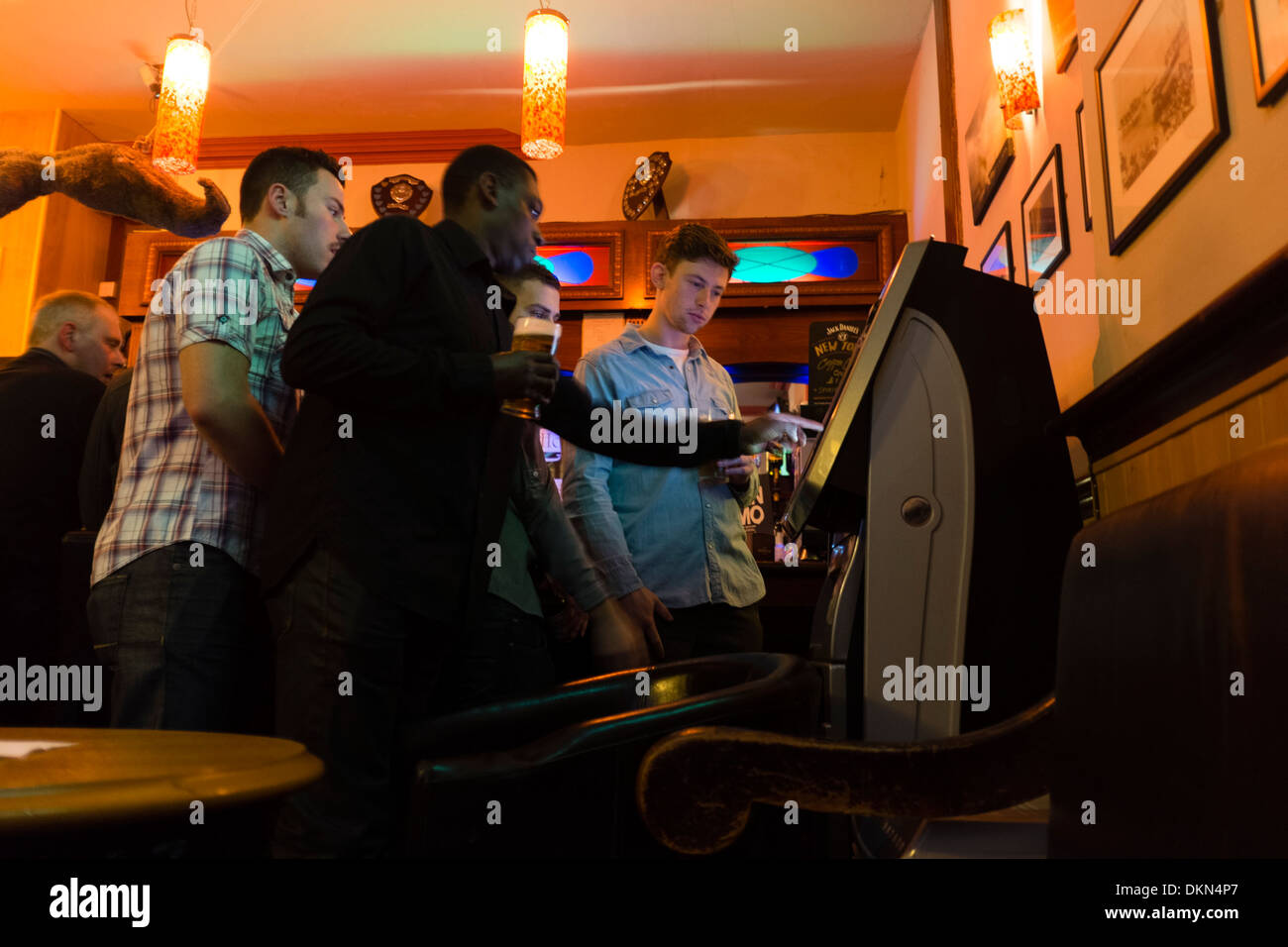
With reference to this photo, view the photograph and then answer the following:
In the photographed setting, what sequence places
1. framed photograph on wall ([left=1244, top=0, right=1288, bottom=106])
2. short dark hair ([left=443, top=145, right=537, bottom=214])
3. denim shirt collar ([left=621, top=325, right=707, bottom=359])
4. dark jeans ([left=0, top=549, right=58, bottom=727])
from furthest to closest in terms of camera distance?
dark jeans ([left=0, top=549, right=58, bottom=727]) → denim shirt collar ([left=621, top=325, right=707, bottom=359]) → short dark hair ([left=443, top=145, right=537, bottom=214]) → framed photograph on wall ([left=1244, top=0, right=1288, bottom=106])

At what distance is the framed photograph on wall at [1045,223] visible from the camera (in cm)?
228

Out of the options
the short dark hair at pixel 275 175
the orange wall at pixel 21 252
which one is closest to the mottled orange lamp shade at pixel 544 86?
the short dark hair at pixel 275 175

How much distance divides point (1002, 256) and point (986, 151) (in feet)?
1.29

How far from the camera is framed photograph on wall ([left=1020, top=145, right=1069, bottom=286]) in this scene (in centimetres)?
228

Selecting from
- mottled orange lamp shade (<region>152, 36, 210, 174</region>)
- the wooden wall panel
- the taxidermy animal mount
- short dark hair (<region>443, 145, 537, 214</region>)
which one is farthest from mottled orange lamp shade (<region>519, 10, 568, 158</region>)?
the wooden wall panel

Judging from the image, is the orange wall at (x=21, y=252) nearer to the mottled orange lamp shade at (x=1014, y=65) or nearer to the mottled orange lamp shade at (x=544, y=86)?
the mottled orange lamp shade at (x=544, y=86)

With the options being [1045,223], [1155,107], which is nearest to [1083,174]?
[1045,223]

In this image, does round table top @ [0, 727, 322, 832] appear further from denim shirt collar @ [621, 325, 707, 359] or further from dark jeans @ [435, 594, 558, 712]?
denim shirt collar @ [621, 325, 707, 359]

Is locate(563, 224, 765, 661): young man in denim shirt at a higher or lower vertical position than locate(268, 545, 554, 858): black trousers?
higher

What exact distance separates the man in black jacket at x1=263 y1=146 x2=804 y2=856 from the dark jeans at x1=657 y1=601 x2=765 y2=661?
1.94ft

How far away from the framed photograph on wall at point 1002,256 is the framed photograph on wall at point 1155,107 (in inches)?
37.3

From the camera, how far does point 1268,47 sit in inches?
46.4
